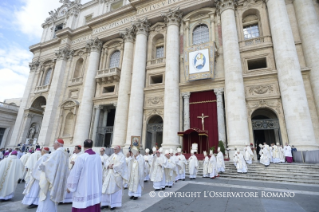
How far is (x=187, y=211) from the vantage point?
4137mm

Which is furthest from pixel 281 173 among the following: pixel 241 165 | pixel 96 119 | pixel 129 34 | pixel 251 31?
pixel 129 34

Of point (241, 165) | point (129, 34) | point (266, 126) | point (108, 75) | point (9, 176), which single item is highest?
point (129, 34)

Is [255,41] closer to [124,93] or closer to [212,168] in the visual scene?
[212,168]

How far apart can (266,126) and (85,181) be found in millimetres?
13363

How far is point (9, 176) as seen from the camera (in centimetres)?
541

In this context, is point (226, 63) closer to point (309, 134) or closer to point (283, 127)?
point (283, 127)

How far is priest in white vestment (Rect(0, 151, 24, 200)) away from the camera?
5.15 m

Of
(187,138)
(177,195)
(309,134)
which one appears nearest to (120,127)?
(187,138)

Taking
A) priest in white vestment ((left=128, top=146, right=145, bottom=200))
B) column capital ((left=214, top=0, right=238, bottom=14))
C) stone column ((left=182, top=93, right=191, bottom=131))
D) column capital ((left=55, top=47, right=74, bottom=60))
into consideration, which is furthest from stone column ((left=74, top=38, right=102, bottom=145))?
column capital ((left=214, top=0, right=238, bottom=14))

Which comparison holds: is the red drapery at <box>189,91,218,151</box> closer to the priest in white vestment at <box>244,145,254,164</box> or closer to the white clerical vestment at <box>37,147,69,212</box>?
the priest in white vestment at <box>244,145,254,164</box>

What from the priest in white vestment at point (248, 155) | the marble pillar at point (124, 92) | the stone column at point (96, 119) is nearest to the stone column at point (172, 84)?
the marble pillar at point (124, 92)

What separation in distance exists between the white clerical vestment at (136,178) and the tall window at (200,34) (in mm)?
14216

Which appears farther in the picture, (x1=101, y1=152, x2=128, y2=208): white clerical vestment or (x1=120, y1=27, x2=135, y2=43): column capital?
(x1=120, y1=27, x2=135, y2=43): column capital

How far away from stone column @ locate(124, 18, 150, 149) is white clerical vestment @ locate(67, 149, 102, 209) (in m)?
11.7
